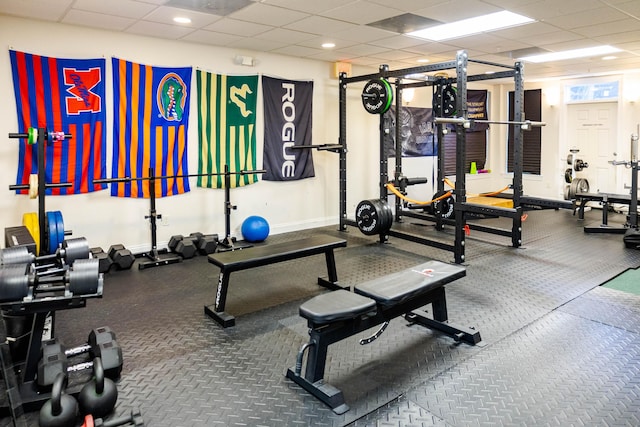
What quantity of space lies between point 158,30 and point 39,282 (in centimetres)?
330

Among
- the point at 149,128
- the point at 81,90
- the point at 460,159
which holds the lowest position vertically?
the point at 460,159

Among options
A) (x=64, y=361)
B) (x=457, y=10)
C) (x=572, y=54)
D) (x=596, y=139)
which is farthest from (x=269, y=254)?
(x=596, y=139)

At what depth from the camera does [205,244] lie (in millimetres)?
5141

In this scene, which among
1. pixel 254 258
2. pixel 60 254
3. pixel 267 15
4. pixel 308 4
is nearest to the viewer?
pixel 60 254

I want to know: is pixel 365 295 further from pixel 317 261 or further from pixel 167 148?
pixel 167 148

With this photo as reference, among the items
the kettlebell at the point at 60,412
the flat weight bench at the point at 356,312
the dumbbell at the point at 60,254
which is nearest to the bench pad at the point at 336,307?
the flat weight bench at the point at 356,312

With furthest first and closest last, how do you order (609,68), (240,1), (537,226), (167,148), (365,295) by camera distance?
(609,68) → (537,226) → (167,148) → (240,1) → (365,295)

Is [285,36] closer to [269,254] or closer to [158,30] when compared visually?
[158,30]

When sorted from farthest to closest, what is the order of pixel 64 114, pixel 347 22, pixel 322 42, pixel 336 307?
pixel 322 42 → pixel 64 114 → pixel 347 22 → pixel 336 307

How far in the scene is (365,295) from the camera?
2.60 metres

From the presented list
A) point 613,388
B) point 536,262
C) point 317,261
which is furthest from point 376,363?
point 536,262

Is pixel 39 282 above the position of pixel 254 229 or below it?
above

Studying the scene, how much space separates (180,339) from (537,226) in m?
5.62

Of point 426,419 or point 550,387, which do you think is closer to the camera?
point 426,419
